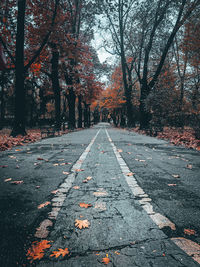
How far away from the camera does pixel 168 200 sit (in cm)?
303

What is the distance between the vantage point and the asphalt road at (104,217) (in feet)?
5.92

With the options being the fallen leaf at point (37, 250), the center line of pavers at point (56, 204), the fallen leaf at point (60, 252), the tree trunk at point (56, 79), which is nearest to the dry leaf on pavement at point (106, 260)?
the fallen leaf at point (60, 252)

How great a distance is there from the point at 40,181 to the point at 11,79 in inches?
1277

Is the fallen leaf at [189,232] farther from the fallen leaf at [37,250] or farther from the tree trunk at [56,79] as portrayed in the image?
the tree trunk at [56,79]

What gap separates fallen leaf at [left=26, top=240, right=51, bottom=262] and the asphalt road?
0.15 ft

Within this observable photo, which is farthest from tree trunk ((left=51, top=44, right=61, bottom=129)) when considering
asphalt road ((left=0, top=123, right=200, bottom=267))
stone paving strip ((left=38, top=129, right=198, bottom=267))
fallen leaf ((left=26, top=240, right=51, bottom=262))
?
fallen leaf ((left=26, top=240, right=51, bottom=262))

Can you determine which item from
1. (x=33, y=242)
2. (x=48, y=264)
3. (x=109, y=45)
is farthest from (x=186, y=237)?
(x=109, y=45)

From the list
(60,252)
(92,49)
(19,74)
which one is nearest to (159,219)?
(60,252)

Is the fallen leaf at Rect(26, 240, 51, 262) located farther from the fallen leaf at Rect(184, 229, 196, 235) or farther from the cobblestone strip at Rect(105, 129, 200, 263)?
the fallen leaf at Rect(184, 229, 196, 235)

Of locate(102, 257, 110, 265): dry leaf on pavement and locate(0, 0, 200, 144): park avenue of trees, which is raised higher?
locate(0, 0, 200, 144): park avenue of trees

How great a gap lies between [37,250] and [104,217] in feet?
2.94

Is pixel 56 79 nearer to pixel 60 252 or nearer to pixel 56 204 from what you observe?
pixel 56 204

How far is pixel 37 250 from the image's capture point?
186 centimetres

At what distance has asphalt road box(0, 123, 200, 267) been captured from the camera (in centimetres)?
180
